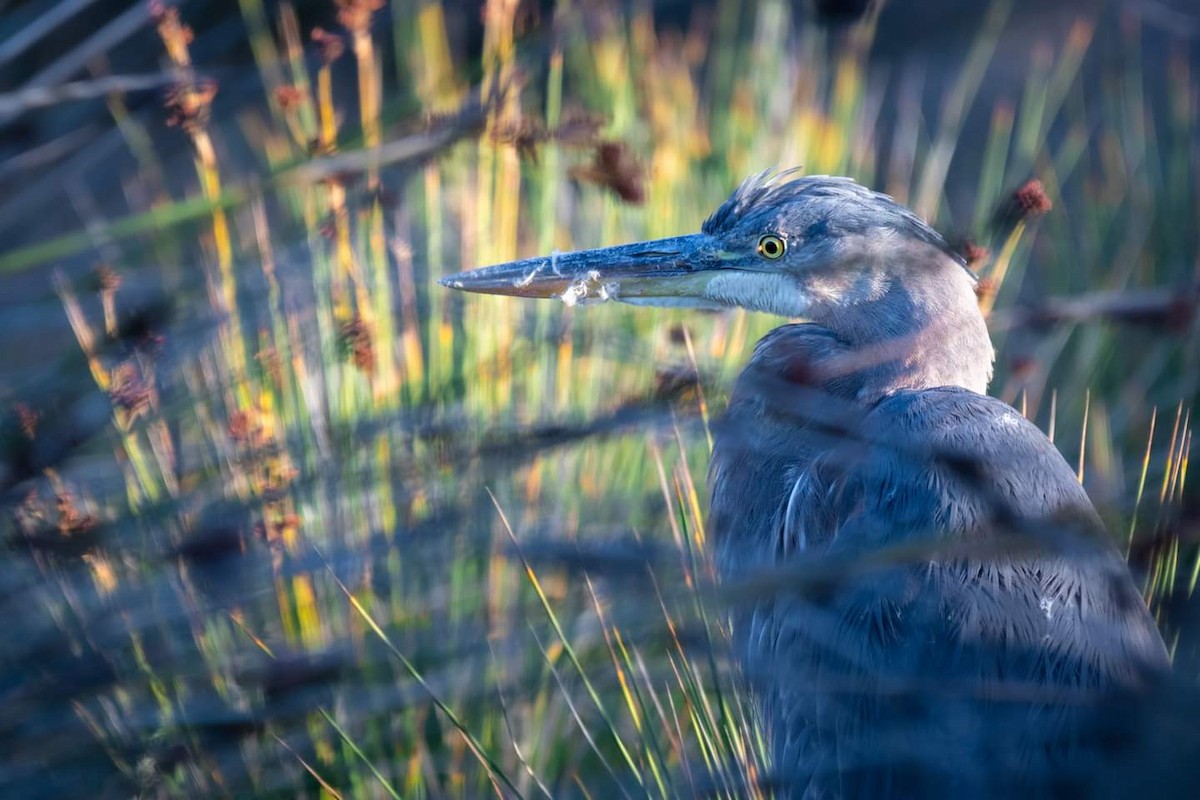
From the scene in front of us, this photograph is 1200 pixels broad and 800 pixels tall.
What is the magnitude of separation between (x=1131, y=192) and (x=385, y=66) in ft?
10.7

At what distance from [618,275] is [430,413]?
0.73 meters

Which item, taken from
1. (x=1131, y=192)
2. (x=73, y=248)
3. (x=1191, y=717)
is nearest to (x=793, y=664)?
(x=1191, y=717)

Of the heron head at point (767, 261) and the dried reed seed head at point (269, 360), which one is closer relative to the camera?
the dried reed seed head at point (269, 360)

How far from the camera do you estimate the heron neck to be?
2352 millimetres

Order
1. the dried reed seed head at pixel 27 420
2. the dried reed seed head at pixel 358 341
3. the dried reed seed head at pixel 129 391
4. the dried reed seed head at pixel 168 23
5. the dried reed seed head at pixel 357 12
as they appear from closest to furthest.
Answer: the dried reed seed head at pixel 27 420 → the dried reed seed head at pixel 129 391 → the dried reed seed head at pixel 168 23 → the dried reed seed head at pixel 358 341 → the dried reed seed head at pixel 357 12

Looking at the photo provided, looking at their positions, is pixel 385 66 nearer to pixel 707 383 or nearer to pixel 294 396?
pixel 294 396

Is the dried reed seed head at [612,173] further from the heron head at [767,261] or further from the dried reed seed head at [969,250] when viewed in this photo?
the dried reed seed head at [969,250]

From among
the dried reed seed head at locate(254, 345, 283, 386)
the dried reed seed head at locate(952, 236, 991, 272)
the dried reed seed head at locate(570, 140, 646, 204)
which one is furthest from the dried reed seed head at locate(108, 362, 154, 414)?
the dried reed seed head at locate(952, 236, 991, 272)

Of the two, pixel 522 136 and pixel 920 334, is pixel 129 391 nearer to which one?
pixel 522 136

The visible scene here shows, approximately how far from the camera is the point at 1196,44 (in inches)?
211

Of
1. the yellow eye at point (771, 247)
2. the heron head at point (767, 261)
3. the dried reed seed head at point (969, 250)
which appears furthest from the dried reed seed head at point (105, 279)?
the dried reed seed head at point (969, 250)

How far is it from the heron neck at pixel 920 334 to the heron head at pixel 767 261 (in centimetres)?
1

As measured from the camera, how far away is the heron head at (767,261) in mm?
2373

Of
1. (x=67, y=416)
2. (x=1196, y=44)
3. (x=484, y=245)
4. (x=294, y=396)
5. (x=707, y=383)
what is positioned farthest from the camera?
(x=1196, y=44)
